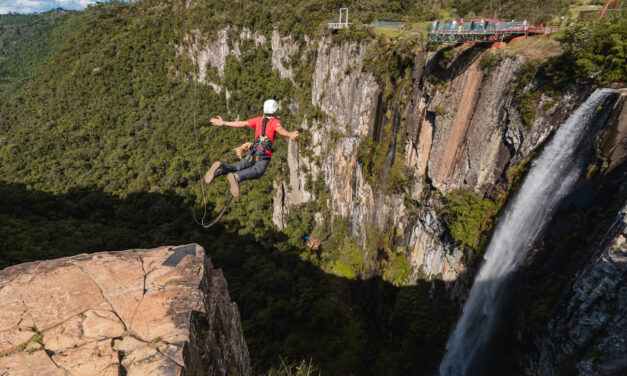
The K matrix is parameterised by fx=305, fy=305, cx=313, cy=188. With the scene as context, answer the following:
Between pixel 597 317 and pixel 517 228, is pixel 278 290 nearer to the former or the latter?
pixel 517 228

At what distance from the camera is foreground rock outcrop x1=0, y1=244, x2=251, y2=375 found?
5.09 meters

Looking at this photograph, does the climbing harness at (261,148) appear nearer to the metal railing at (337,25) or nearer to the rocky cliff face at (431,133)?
the rocky cliff face at (431,133)

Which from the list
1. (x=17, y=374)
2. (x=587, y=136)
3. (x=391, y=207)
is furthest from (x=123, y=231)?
(x=587, y=136)

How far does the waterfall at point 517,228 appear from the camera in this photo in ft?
39.0

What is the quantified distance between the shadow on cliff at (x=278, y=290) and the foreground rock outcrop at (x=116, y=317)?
10.1 meters

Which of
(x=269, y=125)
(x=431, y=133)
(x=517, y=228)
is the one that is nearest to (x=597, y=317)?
(x=517, y=228)

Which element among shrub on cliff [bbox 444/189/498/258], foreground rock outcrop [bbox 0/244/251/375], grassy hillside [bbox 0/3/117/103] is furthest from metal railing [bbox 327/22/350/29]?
grassy hillside [bbox 0/3/117/103]

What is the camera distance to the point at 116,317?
5.79m

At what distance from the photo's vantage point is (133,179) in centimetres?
4303

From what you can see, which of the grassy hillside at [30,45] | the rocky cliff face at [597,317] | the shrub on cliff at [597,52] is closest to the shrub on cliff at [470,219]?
the rocky cliff face at [597,317]

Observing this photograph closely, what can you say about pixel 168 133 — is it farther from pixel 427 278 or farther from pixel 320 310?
pixel 427 278

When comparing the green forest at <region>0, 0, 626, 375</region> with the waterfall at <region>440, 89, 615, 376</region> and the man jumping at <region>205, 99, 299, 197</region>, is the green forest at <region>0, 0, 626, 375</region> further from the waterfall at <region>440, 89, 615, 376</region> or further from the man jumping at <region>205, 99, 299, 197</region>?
the man jumping at <region>205, 99, 299, 197</region>

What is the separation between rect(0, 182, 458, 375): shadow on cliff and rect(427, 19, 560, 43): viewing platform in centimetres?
1378

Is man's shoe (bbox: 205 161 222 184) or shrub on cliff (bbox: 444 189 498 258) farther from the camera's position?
shrub on cliff (bbox: 444 189 498 258)
